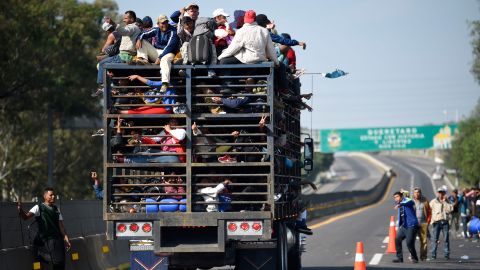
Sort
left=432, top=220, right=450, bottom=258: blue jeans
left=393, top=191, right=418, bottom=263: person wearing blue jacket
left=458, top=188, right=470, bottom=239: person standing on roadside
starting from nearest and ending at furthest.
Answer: left=393, top=191, right=418, bottom=263: person wearing blue jacket < left=432, top=220, right=450, bottom=258: blue jeans < left=458, top=188, right=470, bottom=239: person standing on roadside

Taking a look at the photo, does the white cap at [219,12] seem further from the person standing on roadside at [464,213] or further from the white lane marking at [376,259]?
the person standing on roadside at [464,213]

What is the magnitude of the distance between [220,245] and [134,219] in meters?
1.11

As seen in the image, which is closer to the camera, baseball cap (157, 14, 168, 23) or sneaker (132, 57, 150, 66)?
sneaker (132, 57, 150, 66)

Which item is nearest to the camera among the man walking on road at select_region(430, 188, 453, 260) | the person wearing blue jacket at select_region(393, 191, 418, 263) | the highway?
the highway

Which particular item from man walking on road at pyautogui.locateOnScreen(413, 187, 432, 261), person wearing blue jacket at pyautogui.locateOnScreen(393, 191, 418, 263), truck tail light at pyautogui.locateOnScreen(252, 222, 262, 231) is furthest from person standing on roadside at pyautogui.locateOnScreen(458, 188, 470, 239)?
truck tail light at pyautogui.locateOnScreen(252, 222, 262, 231)

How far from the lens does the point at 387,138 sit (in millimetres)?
94938

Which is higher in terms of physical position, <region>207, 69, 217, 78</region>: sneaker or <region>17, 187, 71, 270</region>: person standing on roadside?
<region>207, 69, 217, 78</region>: sneaker

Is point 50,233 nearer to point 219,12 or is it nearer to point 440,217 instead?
point 219,12

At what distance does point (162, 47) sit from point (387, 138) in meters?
81.3

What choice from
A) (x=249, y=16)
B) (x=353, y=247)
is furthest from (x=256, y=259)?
(x=353, y=247)

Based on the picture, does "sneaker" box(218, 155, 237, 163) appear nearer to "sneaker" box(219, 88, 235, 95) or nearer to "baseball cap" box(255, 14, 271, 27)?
"sneaker" box(219, 88, 235, 95)

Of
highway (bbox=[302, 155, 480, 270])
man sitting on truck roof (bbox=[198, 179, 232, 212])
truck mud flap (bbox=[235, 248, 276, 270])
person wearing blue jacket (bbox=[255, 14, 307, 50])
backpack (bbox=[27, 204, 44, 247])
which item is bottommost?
highway (bbox=[302, 155, 480, 270])

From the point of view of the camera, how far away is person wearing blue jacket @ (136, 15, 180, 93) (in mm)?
13898

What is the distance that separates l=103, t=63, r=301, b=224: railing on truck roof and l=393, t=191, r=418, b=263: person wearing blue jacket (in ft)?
32.7
